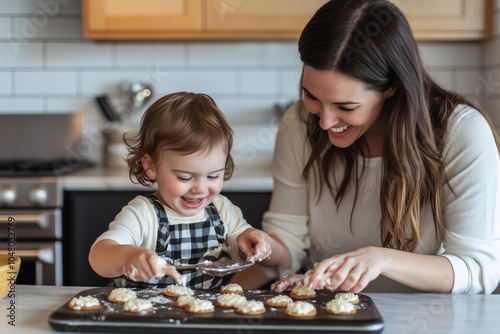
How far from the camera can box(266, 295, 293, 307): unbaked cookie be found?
98cm

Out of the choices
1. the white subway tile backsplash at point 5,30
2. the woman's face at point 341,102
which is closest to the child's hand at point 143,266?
the woman's face at point 341,102

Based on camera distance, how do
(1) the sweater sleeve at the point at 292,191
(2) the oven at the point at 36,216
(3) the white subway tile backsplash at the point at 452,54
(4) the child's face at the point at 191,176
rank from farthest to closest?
(3) the white subway tile backsplash at the point at 452,54, (2) the oven at the point at 36,216, (1) the sweater sleeve at the point at 292,191, (4) the child's face at the point at 191,176

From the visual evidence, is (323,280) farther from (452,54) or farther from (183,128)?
(452,54)

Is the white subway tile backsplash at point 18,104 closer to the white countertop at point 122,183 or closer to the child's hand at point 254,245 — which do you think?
the white countertop at point 122,183

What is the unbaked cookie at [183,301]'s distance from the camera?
0.97 metres

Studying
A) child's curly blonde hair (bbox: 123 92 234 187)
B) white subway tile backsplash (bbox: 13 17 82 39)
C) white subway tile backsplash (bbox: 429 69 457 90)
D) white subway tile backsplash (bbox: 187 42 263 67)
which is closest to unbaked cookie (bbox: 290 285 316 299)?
child's curly blonde hair (bbox: 123 92 234 187)

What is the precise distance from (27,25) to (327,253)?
6.35 feet

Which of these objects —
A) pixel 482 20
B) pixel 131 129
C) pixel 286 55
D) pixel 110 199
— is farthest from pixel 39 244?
pixel 482 20

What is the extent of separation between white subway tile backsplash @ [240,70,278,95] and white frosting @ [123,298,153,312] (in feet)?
6.28

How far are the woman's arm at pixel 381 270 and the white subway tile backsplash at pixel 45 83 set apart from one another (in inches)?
79.9

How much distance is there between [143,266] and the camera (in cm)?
97

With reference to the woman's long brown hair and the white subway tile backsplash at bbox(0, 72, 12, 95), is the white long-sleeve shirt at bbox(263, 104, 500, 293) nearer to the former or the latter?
the woman's long brown hair

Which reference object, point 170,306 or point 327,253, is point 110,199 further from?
point 170,306

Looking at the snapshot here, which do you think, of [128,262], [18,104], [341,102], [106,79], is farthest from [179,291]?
[18,104]
